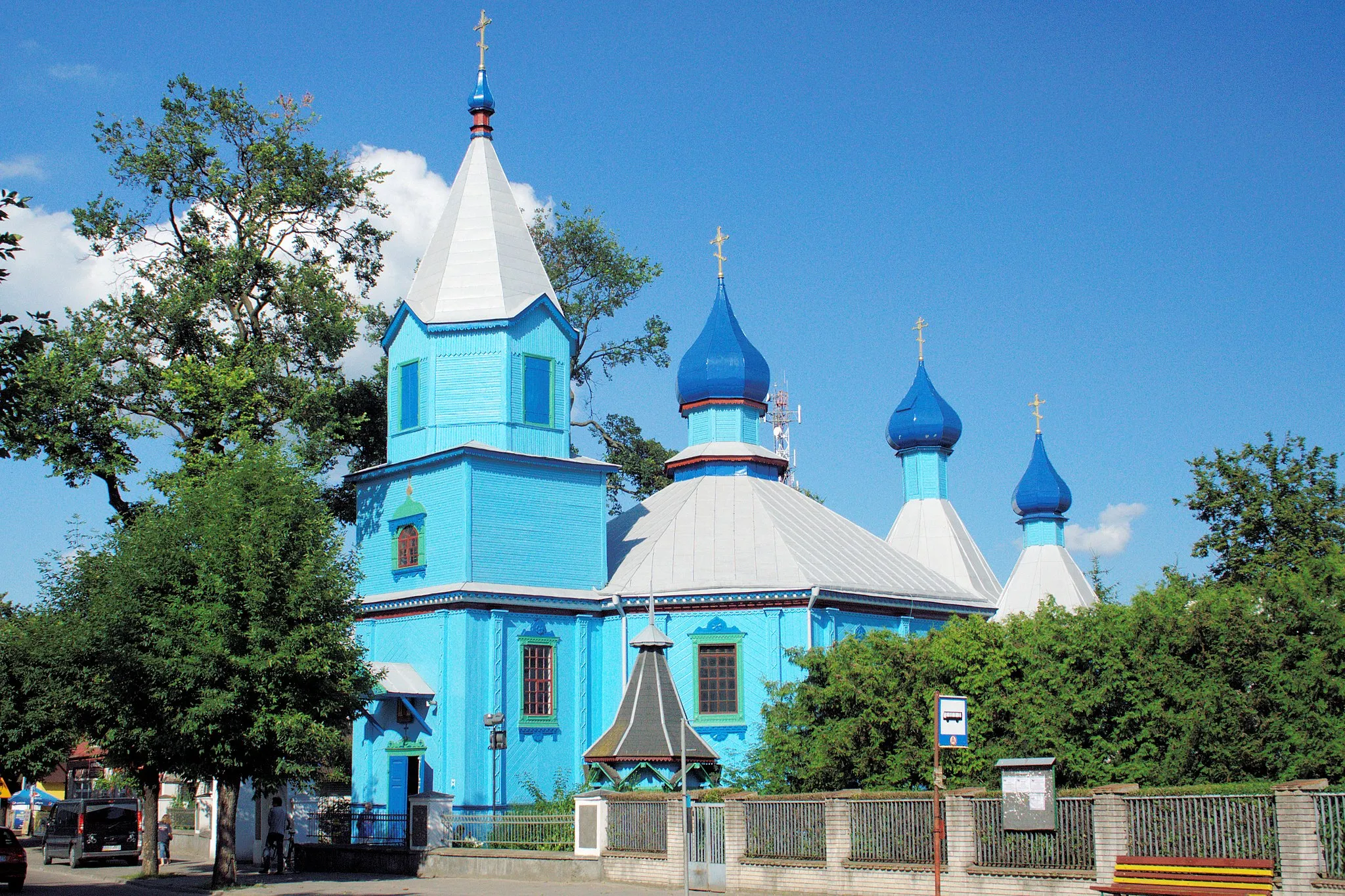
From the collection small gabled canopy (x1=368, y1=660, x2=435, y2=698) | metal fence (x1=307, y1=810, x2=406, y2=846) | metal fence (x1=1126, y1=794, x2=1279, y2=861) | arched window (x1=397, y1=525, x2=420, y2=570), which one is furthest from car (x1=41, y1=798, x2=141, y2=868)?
metal fence (x1=1126, y1=794, x2=1279, y2=861)

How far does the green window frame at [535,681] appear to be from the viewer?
28266 mm

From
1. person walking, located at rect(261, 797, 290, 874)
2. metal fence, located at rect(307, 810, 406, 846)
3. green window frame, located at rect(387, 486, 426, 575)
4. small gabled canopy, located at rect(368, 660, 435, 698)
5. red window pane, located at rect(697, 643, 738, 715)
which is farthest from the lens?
green window frame, located at rect(387, 486, 426, 575)

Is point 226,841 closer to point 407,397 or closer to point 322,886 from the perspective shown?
point 322,886

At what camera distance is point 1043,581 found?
4291cm

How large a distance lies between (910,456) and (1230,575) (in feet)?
43.3

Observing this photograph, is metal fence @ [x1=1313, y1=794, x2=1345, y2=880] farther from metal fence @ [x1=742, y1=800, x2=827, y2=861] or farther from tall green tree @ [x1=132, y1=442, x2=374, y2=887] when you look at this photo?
tall green tree @ [x1=132, y1=442, x2=374, y2=887]

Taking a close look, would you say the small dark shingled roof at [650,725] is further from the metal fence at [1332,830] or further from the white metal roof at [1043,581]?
the white metal roof at [1043,581]

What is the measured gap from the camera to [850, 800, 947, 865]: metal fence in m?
18.3

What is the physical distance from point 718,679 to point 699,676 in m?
0.39

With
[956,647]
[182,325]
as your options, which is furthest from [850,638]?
[182,325]

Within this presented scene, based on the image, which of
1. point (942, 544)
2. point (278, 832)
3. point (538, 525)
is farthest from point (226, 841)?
point (942, 544)

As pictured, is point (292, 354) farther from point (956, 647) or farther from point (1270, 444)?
point (1270, 444)

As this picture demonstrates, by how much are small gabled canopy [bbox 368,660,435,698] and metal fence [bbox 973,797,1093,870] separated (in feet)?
41.2

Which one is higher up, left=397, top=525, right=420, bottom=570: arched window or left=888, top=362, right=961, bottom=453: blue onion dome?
left=888, top=362, right=961, bottom=453: blue onion dome
